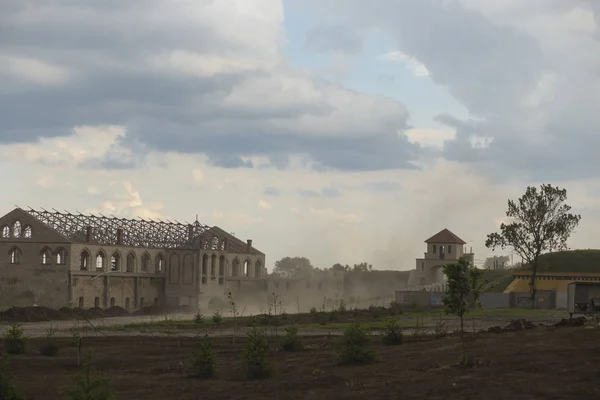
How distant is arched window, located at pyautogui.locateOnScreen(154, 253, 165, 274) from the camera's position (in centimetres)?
9175

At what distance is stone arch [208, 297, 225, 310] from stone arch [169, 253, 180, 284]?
4325mm

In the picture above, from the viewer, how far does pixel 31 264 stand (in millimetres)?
78062

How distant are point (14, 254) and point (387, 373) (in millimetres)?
59425

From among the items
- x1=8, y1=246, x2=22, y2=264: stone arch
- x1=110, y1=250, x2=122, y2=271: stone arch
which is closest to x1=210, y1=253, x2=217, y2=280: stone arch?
x1=110, y1=250, x2=122, y2=271: stone arch

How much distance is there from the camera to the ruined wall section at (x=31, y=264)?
7681 centimetres

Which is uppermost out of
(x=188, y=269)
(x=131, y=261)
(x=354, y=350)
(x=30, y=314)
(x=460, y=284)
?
(x=460, y=284)

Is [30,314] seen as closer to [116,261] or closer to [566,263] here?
[116,261]

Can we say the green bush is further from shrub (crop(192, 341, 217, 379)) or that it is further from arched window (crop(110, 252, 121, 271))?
arched window (crop(110, 252, 121, 271))

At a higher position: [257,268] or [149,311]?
[257,268]

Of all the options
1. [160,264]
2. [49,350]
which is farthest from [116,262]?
[49,350]

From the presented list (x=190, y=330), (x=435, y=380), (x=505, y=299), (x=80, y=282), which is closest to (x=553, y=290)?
(x=505, y=299)

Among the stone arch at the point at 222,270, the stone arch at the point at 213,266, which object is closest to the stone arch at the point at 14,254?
the stone arch at the point at 213,266

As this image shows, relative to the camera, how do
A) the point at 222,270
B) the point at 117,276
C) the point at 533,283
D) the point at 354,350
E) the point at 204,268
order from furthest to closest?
the point at 222,270, the point at 204,268, the point at 117,276, the point at 533,283, the point at 354,350

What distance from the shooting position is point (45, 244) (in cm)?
7875
